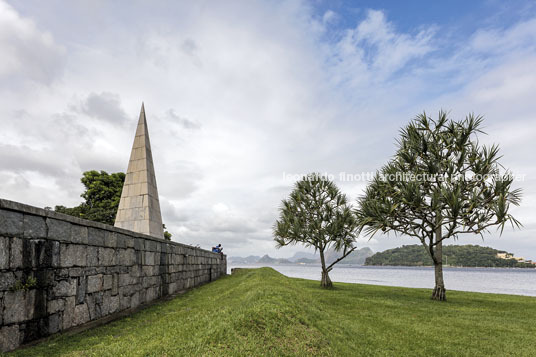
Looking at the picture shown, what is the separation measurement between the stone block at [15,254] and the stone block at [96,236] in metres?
1.72

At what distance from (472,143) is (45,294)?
54.9 feet


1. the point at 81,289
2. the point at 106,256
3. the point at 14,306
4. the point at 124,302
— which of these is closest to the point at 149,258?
the point at 124,302

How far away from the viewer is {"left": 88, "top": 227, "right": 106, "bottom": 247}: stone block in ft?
21.6

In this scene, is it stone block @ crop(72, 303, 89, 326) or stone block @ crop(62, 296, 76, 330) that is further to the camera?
stone block @ crop(72, 303, 89, 326)

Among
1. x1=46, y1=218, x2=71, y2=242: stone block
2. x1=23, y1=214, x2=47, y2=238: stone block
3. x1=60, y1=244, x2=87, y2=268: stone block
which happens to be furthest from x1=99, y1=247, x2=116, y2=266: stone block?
x1=23, y1=214, x2=47, y2=238: stone block

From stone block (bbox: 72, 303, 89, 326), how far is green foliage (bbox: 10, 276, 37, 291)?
49.8 inches

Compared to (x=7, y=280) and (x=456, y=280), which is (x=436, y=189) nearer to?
(x=7, y=280)

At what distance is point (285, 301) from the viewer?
7277 mm

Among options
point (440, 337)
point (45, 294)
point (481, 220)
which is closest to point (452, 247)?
point (481, 220)

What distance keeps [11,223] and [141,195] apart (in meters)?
9.66

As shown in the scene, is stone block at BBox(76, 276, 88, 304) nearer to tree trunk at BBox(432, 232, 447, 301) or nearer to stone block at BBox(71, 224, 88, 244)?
stone block at BBox(71, 224, 88, 244)

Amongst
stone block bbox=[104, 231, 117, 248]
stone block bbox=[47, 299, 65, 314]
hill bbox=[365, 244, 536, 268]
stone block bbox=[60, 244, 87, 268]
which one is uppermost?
stone block bbox=[104, 231, 117, 248]

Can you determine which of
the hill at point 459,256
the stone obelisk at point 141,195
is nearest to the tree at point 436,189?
the stone obelisk at point 141,195

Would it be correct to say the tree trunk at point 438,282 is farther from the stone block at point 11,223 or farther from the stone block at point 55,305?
the stone block at point 11,223
